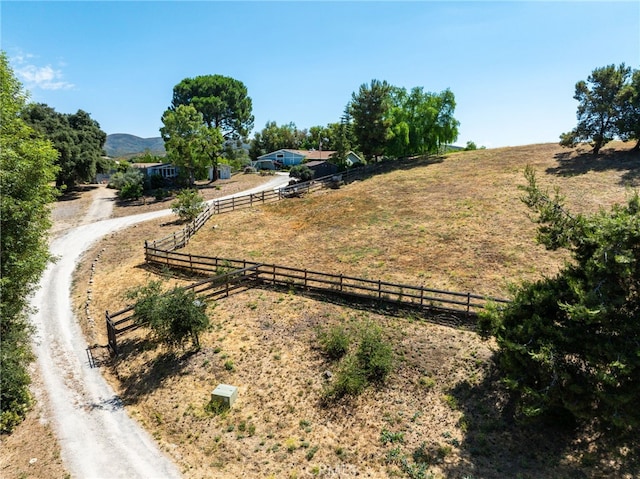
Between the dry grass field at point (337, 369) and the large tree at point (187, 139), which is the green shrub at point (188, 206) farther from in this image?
the large tree at point (187, 139)

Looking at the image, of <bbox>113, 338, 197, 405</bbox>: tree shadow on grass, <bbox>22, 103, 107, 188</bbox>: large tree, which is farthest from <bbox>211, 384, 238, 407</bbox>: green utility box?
<bbox>22, 103, 107, 188</bbox>: large tree

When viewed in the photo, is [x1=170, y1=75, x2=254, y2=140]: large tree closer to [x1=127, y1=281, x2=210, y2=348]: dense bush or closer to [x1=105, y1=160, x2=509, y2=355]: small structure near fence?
[x1=105, y1=160, x2=509, y2=355]: small structure near fence

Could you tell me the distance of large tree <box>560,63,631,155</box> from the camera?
34.1 metres

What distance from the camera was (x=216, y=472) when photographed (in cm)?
995

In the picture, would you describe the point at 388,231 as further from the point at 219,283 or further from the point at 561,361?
the point at 561,361

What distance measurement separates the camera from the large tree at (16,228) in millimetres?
11453

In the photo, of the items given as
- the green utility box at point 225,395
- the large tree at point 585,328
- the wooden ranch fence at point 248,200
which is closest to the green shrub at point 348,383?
the green utility box at point 225,395

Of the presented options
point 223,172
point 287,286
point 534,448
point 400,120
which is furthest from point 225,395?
point 223,172

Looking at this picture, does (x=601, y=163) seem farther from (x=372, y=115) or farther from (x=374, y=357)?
(x=374, y=357)

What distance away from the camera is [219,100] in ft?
201

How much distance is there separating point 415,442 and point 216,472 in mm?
5600

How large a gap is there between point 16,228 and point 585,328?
17104 millimetres

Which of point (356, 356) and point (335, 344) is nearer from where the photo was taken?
point (356, 356)

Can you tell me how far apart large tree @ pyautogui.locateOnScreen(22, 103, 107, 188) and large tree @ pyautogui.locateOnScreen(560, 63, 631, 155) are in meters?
54.0
